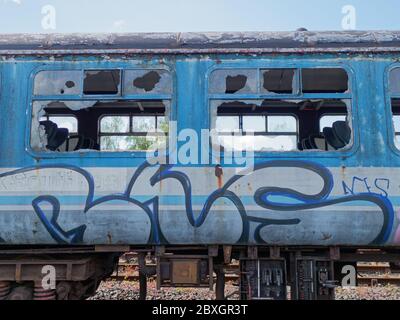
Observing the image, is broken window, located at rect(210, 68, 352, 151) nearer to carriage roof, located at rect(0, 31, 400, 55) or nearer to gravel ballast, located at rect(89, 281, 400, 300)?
carriage roof, located at rect(0, 31, 400, 55)

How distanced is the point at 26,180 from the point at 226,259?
2.56 metres

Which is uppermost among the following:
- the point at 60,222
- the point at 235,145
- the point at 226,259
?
the point at 235,145

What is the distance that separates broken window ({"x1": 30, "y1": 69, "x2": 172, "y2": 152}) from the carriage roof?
33 cm

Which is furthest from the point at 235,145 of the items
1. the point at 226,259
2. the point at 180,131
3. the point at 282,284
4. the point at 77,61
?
the point at 77,61

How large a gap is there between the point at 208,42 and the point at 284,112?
1992 mm

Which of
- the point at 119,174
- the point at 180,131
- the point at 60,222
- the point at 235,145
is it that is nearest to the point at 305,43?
the point at 235,145

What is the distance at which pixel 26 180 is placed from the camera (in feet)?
15.6

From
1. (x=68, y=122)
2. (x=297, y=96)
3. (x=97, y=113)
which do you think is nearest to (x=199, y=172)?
(x=297, y=96)

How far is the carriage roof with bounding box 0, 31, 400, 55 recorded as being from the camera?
16.1ft

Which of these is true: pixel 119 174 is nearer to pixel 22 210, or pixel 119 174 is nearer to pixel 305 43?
pixel 22 210

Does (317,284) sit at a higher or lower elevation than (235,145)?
lower

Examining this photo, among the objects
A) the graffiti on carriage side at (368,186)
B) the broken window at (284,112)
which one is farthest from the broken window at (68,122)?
the graffiti on carriage side at (368,186)

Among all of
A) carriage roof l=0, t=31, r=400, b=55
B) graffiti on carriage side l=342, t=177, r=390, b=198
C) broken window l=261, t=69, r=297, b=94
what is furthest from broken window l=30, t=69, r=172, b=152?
graffiti on carriage side l=342, t=177, r=390, b=198

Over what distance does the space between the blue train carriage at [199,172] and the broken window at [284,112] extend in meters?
0.03
